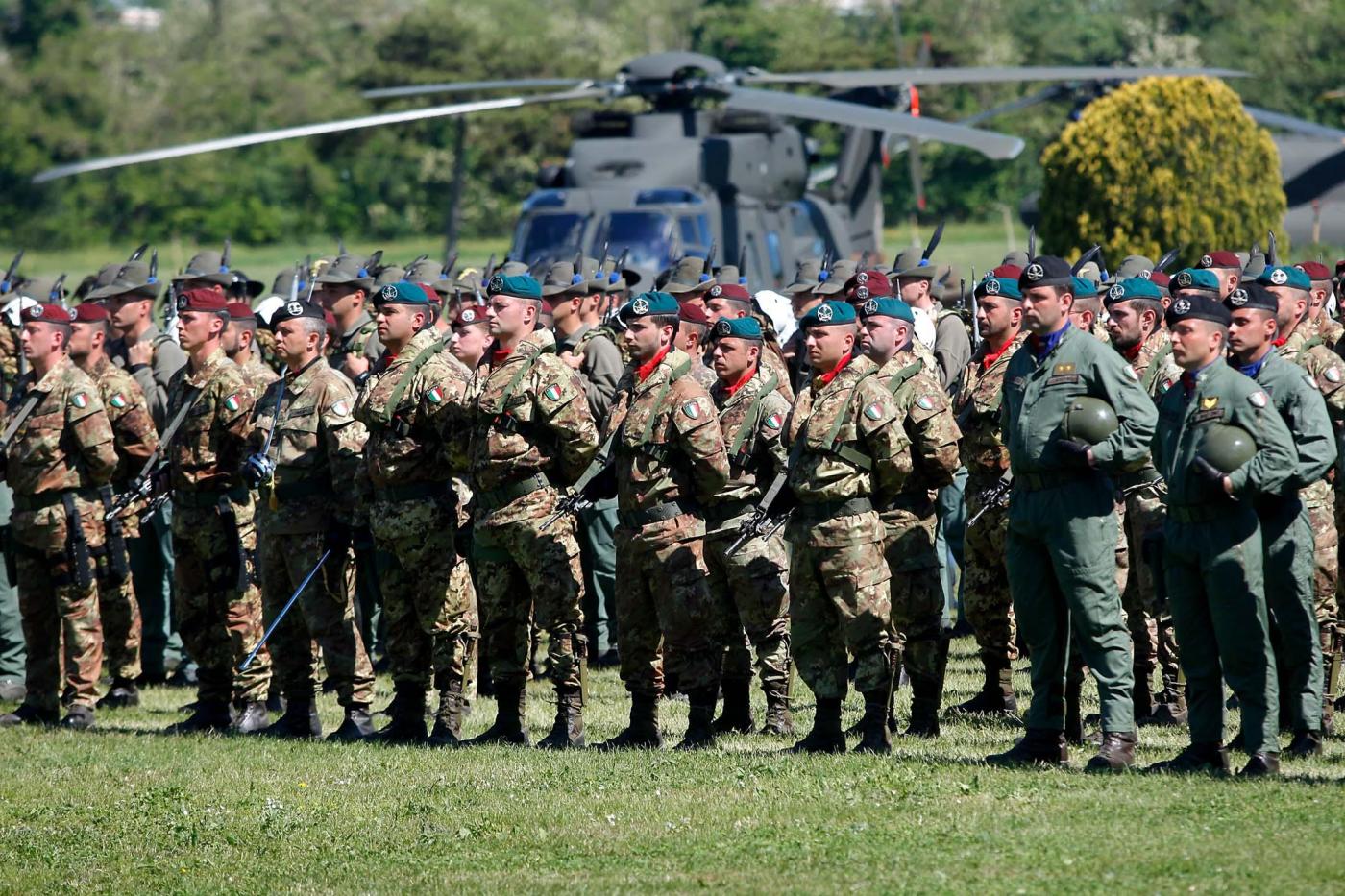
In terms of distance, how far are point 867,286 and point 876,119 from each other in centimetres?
1015

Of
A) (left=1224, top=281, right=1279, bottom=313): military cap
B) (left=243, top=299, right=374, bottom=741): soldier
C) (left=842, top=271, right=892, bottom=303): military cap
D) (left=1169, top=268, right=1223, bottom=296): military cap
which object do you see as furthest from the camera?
(left=842, top=271, right=892, bottom=303): military cap

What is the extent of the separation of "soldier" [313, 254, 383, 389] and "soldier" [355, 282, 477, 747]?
2.70 ft

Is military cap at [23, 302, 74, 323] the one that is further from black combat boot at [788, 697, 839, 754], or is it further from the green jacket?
the green jacket

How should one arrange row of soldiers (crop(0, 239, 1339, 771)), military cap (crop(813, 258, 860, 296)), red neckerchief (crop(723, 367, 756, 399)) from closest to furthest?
row of soldiers (crop(0, 239, 1339, 771)) < red neckerchief (crop(723, 367, 756, 399)) < military cap (crop(813, 258, 860, 296))

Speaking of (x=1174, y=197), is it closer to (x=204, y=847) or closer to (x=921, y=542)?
(x=921, y=542)

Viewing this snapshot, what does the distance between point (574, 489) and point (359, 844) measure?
232 cm

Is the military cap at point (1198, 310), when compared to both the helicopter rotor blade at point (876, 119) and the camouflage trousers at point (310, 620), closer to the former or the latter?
the camouflage trousers at point (310, 620)

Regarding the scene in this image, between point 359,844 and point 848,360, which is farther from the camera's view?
point 848,360

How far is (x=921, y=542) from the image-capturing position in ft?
30.6

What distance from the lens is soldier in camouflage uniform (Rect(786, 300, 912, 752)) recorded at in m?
8.84

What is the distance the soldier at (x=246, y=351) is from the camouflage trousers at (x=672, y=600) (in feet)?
7.73

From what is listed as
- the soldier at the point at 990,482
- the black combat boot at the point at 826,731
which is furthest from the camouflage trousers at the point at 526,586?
the soldier at the point at 990,482

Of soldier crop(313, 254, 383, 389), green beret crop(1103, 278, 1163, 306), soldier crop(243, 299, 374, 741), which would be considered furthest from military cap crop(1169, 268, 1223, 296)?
soldier crop(313, 254, 383, 389)

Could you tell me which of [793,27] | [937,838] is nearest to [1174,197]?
[937,838]
